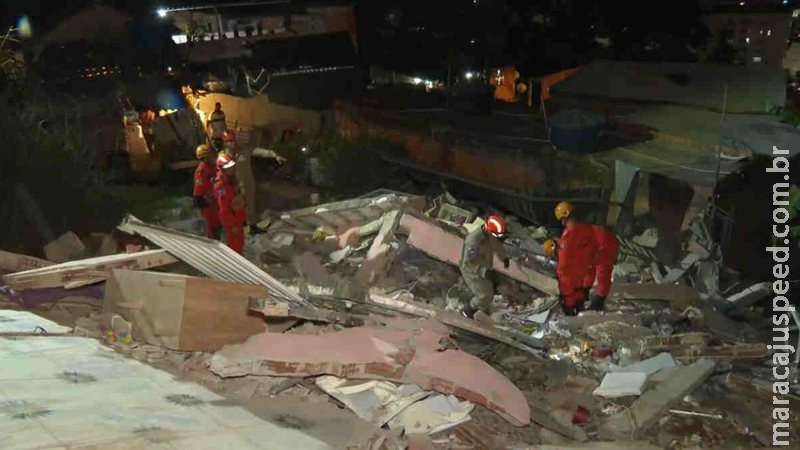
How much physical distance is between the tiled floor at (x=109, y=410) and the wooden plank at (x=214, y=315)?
54cm

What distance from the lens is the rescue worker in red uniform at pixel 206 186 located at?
9719mm

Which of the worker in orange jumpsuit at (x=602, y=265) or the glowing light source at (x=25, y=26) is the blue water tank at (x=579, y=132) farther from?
the glowing light source at (x=25, y=26)

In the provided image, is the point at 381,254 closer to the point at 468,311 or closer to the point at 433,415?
the point at 468,311

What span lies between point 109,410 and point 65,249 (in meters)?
5.40

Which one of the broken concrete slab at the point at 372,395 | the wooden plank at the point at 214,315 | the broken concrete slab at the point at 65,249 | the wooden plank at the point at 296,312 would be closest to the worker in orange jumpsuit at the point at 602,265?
the wooden plank at the point at 296,312

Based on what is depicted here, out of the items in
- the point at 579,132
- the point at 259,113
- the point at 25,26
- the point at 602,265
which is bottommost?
the point at 602,265

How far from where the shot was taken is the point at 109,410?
13.7 ft

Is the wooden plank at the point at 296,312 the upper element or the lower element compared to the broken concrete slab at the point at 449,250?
upper

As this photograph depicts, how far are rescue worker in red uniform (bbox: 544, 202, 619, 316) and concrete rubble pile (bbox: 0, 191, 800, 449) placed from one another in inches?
12.3

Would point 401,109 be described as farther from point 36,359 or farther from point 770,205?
point 36,359

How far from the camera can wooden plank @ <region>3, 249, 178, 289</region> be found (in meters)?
6.78

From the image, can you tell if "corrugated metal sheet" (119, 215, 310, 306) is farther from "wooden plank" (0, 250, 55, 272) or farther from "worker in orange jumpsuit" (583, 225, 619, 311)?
"worker in orange jumpsuit" (583, 225, 619, 311)

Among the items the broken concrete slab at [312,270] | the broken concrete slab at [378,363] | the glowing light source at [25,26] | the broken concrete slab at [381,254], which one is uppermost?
the glowing light source at [25,26]

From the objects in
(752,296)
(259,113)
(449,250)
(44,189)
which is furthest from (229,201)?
(259,113)
